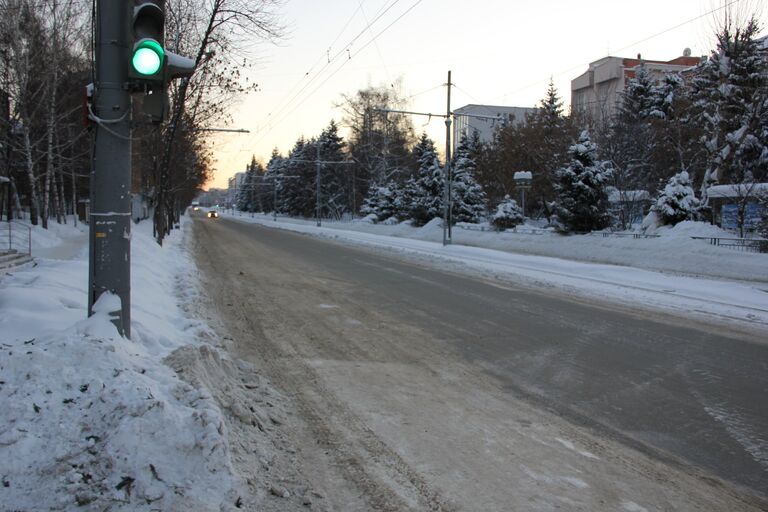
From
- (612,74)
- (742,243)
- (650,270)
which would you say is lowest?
(650,270)

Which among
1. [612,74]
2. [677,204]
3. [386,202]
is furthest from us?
[612,74]

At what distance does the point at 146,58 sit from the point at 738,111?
34366 millimetres

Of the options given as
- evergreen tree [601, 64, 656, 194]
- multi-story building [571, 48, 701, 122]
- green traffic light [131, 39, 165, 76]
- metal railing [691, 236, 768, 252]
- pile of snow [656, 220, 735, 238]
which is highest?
multi-story building [571, 48, 701, 122]

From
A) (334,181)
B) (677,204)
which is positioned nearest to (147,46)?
(677,204)

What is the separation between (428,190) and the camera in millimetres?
45938

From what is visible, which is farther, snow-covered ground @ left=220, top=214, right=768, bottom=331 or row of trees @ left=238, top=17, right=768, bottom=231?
row of trees @ left=238, top=17, right=768, bottom=231

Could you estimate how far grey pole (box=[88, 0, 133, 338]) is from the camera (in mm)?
4965

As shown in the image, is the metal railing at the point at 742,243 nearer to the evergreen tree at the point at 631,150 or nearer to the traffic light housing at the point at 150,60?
the evergreen tree at the point at 631,150

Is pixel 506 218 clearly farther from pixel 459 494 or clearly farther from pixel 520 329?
pixel 459 494

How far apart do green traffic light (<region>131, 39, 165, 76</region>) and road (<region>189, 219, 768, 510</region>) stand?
3.18m

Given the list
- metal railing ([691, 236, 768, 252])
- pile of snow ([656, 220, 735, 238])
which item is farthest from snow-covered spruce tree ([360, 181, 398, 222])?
metal railing ([691, 236, 768, 252])

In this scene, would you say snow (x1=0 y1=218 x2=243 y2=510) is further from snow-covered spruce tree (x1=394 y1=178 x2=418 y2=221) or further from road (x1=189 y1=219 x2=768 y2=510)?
snow-covered spruce tree (x1=394 y1=178 x2=418 y2=221)

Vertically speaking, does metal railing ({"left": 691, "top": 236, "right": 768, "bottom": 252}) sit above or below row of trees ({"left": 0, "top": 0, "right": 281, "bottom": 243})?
below

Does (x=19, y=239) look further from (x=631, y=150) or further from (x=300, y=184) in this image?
(x=300, y=184)
